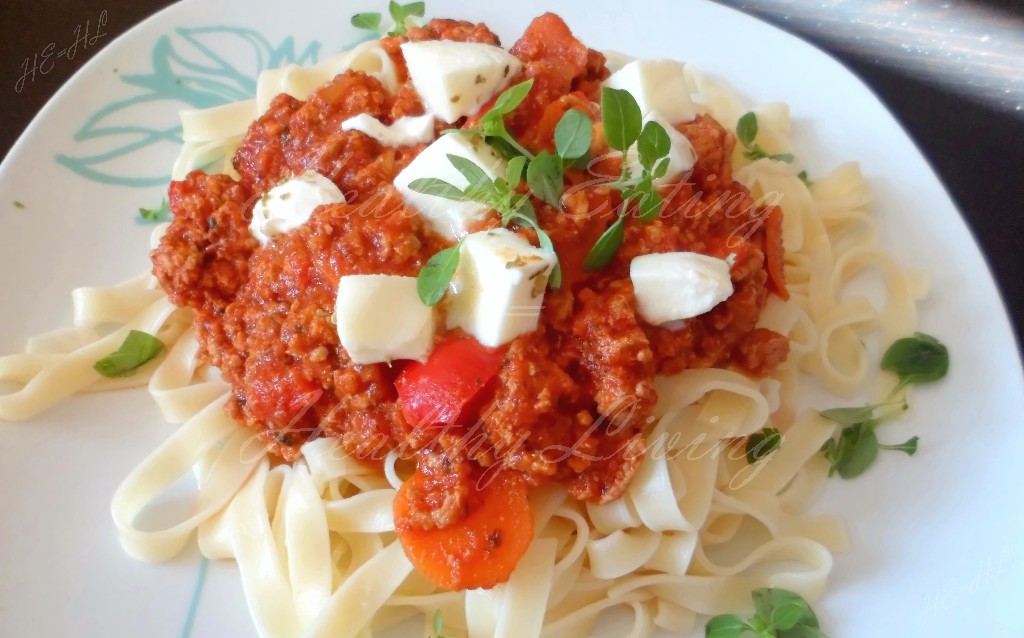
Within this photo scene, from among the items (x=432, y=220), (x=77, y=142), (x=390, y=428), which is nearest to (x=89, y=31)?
(x=77, y=142)

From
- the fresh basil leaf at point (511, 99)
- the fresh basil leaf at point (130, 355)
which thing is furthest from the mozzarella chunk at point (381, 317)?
the fresh basil leaf at point (130, 355)

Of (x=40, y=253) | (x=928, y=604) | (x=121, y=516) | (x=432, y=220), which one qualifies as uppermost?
(x=432, y=220)

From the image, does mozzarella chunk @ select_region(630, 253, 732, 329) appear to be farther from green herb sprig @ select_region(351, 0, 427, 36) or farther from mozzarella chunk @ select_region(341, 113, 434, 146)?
green herb sprig @ select_region(351, 0, 427, 36)

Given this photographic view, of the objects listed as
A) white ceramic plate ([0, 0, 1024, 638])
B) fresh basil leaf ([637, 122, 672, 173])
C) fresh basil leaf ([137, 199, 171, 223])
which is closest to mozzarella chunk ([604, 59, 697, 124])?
fresh basil leaf ([637, 122, 672, 173])

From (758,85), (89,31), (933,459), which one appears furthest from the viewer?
(89,31)

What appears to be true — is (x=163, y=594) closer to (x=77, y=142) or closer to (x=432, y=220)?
(x=432, y=220)

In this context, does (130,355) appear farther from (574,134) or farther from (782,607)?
(782,607)

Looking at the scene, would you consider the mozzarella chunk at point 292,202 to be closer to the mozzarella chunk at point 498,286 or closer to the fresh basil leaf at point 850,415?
the mozzarella chunk at point 498,286
